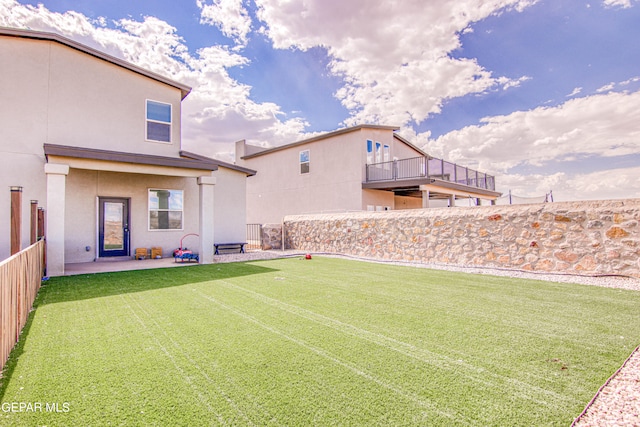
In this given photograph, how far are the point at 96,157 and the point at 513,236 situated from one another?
1148 centimetres

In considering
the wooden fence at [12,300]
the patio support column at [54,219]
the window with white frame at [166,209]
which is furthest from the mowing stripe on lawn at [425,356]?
the window with white frame at [166,209]

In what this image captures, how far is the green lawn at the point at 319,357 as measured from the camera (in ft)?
7.35

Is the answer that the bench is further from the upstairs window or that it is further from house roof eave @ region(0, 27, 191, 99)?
house roof eave @ region(0, 27, 191, 99)

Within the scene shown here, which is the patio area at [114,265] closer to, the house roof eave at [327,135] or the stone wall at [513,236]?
the stone wall at [513,236]

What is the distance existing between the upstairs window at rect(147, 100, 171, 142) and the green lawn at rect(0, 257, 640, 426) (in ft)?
24.1

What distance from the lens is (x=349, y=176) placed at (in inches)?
671

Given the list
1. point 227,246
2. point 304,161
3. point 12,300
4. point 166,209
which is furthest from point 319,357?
point 304,161

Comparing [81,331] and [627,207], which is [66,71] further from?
[627,207]

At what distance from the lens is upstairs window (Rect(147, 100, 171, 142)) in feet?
38.0

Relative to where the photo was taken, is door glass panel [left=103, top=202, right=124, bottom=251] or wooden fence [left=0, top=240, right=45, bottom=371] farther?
door glass panel [left=103, top=202, right=124, bottom=251]

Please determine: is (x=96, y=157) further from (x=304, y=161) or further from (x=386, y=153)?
(x=386, y=153)

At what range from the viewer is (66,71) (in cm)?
993

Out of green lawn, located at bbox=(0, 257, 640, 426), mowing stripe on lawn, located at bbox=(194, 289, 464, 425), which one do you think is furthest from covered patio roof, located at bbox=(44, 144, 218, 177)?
mowing stripe on lawn, located at bbox=(194, 289, 464, 425)

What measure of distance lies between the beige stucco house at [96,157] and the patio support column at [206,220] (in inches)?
1.3
